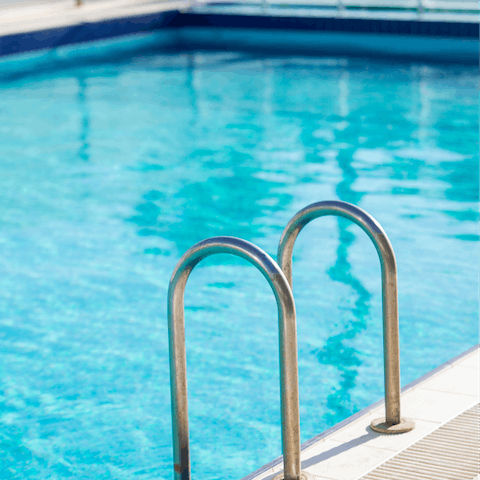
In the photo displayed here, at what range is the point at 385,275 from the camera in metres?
2.87

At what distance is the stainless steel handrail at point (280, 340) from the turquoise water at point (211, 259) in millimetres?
910

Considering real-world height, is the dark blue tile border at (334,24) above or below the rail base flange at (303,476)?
above

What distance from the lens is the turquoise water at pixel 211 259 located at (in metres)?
3.89

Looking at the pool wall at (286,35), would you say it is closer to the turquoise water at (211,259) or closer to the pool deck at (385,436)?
the turquoise water at (211,259)

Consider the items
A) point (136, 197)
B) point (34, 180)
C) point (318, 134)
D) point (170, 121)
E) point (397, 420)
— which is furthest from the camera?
point (170, 121)

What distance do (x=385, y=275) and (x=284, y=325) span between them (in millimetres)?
518

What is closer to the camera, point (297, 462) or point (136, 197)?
point (297, 462)

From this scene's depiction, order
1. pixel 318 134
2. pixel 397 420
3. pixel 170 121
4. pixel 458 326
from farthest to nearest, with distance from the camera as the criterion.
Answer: pixel 170 121 → pixel 318 134 → pixel 458 326 → pixel 397 420

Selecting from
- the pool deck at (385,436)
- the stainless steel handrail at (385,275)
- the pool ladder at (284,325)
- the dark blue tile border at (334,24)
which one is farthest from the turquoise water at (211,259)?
the dark blue tile border at (334,24)

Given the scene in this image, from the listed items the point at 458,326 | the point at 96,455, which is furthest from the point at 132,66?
the point at 96,455

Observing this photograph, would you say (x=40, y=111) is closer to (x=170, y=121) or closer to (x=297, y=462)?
(x=170, y=121)

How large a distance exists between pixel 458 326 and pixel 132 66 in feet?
31.2

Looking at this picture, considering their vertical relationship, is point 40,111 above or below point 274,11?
below

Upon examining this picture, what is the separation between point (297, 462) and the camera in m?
2.67
